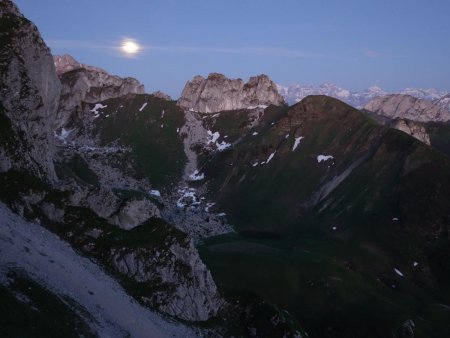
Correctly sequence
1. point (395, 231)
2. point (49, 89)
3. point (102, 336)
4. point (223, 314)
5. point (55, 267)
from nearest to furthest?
point (102, 336) < point (55, 267) < point (223, 314) < point (49, 89) < point (395, 231)

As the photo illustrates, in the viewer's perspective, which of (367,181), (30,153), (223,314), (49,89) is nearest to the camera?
(223,314)

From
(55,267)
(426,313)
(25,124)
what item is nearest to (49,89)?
(25,124)

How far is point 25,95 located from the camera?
8056 centimetres

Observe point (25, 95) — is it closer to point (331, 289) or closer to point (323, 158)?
point (331, 289)

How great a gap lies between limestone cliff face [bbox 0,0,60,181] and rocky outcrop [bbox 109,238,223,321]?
20661mm

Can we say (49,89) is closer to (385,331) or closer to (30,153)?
(30,153)

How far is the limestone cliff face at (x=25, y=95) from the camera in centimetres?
6950

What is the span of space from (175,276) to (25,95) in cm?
4148

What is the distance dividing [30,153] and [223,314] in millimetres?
36870

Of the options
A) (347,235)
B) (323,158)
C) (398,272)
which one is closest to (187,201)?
(323,158)

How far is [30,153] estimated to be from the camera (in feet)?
238

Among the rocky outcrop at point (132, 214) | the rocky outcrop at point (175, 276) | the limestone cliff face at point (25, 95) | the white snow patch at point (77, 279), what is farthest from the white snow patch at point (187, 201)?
the white snow patch at point (77, 279)

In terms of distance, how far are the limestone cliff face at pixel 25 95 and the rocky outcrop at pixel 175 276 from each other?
813 inches

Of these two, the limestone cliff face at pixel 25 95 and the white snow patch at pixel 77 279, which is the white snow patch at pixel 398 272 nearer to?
the white snow patch at pixel 77 279
